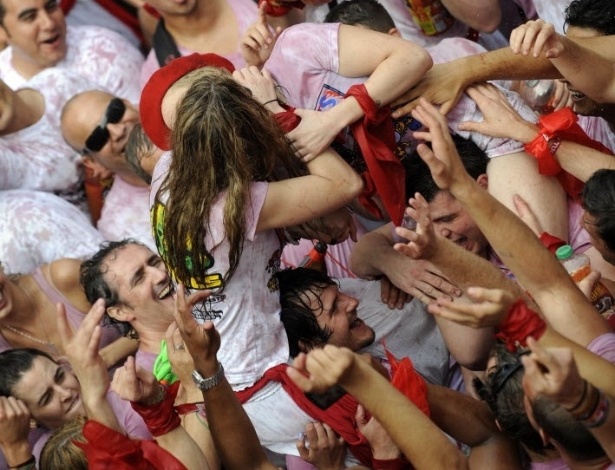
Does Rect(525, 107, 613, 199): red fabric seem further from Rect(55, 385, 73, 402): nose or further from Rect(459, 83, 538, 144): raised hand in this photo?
Rect(55, 385, 73, 402): nose

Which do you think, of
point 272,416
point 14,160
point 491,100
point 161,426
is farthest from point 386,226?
point 14,160

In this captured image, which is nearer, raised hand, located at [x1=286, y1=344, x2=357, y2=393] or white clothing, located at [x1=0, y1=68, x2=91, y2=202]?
raised hand, located at [x1=286, y1=344, x2=357, y2=393]

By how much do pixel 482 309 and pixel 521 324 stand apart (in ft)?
0.32

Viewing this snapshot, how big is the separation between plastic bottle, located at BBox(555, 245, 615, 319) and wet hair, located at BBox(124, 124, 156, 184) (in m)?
1.45

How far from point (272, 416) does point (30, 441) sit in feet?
2.68

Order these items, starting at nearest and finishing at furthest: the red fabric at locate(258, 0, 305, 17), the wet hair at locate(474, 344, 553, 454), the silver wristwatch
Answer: the wet hair at locate(474, 344, 553, 454), the silver wristwatch, the red fabric at locate(258, 0, 305, 17)

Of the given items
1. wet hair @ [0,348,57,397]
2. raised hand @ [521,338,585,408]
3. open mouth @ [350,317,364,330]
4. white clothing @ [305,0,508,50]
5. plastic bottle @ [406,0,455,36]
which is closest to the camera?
raised hand @ [521,338,585,408]

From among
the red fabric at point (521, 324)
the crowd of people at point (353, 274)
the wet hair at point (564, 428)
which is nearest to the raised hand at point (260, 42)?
the crowd of people at point (353, 274)

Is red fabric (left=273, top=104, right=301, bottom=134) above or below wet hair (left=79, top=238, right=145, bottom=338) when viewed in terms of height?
above

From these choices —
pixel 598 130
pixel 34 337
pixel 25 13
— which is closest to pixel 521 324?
pixel 598 130

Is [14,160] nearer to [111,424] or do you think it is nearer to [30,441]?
[30,441]

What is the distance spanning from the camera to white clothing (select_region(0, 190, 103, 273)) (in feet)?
13.1

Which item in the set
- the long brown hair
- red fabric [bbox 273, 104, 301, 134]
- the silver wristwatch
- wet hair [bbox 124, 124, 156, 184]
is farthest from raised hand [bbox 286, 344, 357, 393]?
wet hair [bbox 124, 124, 156, 184]

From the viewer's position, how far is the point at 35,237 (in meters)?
4.02
